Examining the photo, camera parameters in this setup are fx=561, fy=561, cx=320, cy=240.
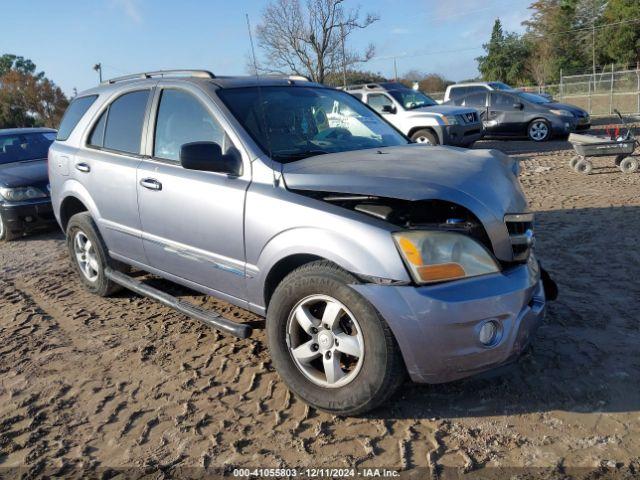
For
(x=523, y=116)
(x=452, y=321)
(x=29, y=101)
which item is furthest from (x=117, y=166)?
(x=29, y=101)

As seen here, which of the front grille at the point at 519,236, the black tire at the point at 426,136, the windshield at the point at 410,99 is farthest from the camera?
the windshield at the point at 410,99

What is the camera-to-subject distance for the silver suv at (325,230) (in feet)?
8.93

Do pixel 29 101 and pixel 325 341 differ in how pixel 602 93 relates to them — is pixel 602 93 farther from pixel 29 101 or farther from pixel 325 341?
pixel 29 101

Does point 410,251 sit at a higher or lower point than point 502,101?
lower

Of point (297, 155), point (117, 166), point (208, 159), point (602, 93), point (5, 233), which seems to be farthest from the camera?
point (602, 93)

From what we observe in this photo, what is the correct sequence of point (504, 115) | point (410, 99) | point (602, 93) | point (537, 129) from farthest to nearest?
point (602, 93) < point (504, 115) < point (537, 129) < point (410, 99)

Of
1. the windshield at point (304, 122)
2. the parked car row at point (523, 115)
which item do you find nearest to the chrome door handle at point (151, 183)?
the windshield at point (304, 122)

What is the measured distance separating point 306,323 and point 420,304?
687mm

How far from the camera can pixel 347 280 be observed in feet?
9.22

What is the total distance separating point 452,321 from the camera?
8.67ft

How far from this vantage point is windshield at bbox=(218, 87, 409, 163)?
11.8 feet

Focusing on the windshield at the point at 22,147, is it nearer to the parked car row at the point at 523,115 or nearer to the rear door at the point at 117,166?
the rear door at the point at 117,166

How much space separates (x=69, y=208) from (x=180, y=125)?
1993mm

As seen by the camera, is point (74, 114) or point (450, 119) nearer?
point (74, 114)
